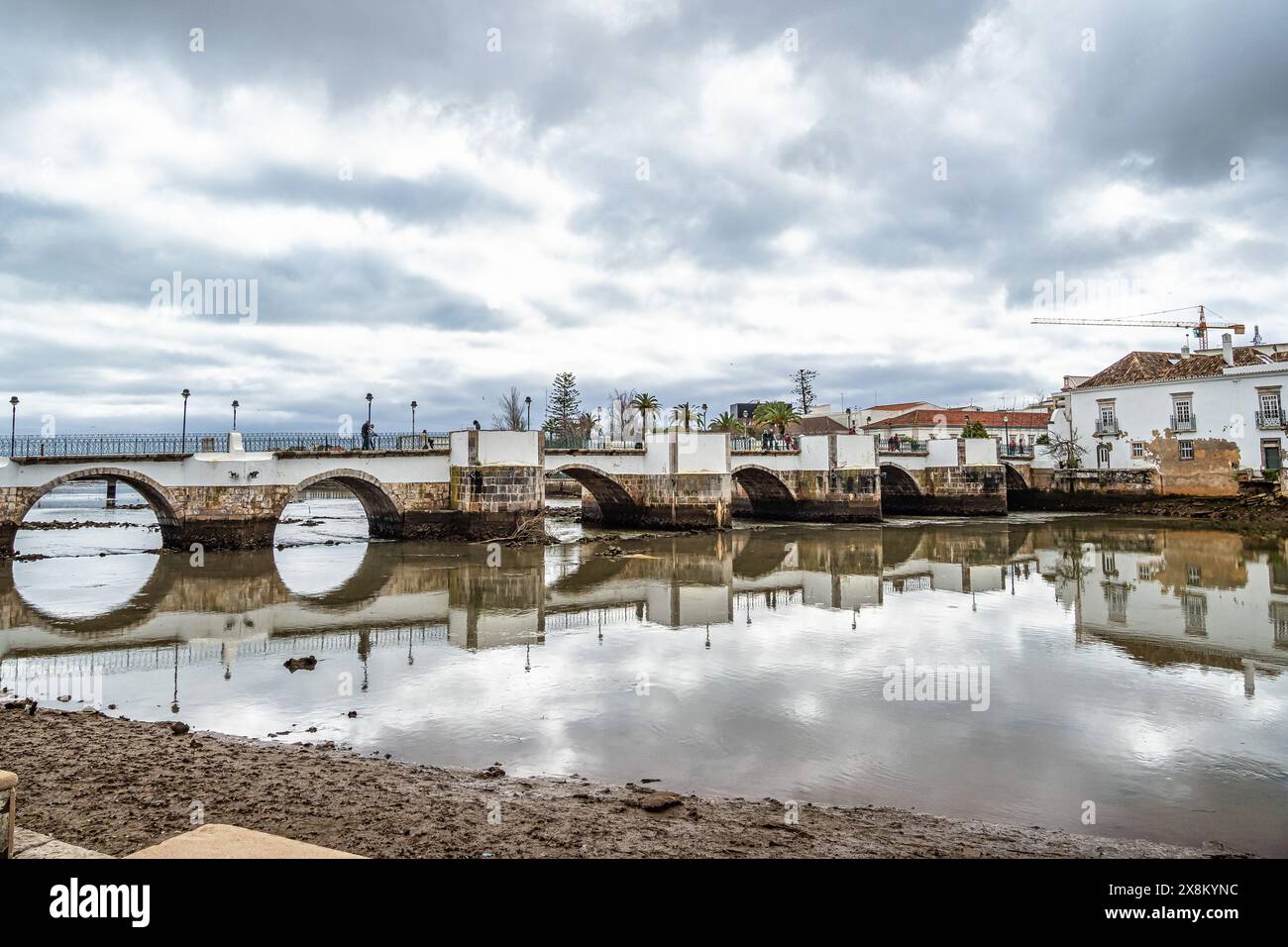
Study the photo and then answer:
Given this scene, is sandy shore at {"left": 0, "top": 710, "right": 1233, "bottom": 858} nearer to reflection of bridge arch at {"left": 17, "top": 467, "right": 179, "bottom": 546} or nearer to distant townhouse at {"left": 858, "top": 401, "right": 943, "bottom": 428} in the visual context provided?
reflection of bridge arch at {"left": 17, "top": 467, "right": 179, "bottom": 546}

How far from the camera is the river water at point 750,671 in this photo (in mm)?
7262

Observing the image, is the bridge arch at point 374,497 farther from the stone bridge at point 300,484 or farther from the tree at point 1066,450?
the tree at point 1066,450

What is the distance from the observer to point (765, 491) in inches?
1704

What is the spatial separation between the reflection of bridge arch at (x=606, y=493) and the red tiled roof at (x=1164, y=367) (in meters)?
34.0

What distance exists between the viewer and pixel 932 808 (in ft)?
21.3

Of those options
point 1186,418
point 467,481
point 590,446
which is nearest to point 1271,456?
point 1186,418

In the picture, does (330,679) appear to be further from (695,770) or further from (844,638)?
(844,638)

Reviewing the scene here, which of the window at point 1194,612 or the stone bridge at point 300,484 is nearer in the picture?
the window at point 1194,612

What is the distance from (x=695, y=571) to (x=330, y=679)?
13.1 meters

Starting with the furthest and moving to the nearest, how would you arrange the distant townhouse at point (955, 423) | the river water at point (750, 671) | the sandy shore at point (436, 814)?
the distant townhouse at point (955, 423) < the river water at point (750, 671) < the sandy shore at point (436, 814)

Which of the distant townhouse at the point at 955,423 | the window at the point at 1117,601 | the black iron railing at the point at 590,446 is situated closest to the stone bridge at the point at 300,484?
the black iron railing at the point at 590,446

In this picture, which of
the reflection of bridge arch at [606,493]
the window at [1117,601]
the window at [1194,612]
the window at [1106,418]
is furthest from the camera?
the window at [1106,418]

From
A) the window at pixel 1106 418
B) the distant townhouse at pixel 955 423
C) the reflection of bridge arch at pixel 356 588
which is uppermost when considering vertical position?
the distant townhouse at pixel 955 423

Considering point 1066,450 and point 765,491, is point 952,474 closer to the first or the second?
point 1066,450
